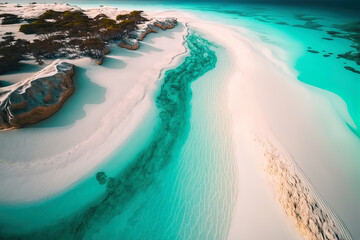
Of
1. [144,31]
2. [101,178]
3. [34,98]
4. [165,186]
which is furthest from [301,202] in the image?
[144,31]

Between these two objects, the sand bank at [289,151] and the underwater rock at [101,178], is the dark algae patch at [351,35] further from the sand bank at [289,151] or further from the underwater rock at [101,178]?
the underwater rock at [101,178]

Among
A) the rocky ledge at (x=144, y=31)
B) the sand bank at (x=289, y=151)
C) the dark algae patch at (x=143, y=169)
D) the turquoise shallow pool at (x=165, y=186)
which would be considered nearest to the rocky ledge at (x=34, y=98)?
the turquoise shallow pool at (x=165, y=186)

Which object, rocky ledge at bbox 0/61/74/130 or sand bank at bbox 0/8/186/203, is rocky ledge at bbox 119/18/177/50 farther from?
rocky ledge at bbox 0/61/74/130

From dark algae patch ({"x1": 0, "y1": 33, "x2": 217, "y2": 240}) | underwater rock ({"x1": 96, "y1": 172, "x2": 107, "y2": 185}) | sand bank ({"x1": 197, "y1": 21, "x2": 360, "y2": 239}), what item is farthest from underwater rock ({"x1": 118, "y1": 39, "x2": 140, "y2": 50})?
underwater rock ({"x1": 96, "y1": 172, "x2": 107, "y2": 185})

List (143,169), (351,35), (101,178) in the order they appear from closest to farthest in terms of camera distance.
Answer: (101,178)
(143,169)
(351,35)

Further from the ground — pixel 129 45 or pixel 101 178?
pixel 129 45

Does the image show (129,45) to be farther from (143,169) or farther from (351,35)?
(351,35)

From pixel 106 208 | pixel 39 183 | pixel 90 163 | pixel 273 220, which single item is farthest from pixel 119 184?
pixel 273 220
